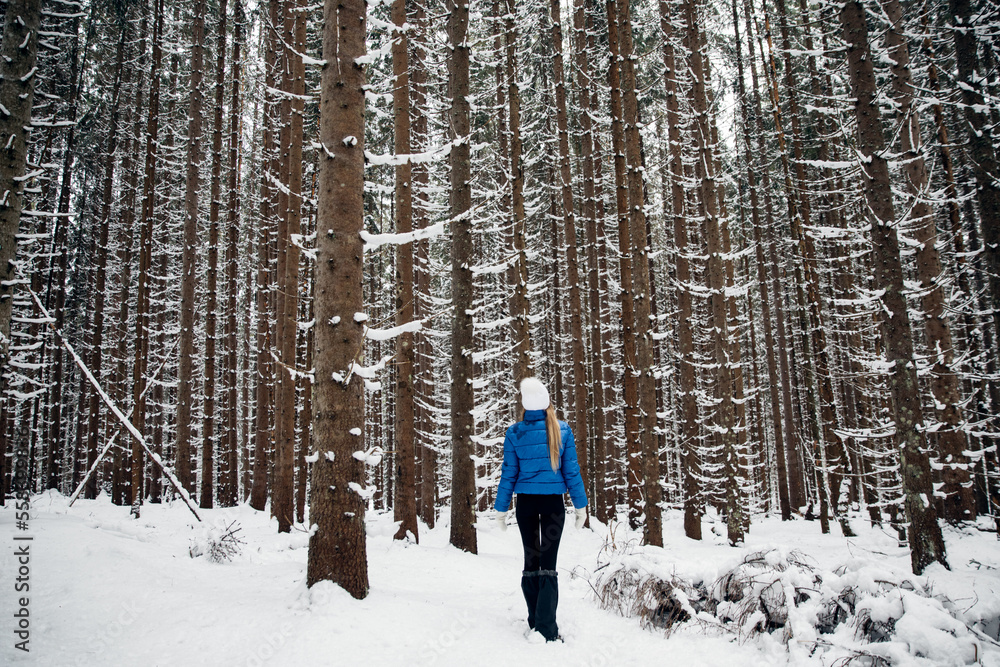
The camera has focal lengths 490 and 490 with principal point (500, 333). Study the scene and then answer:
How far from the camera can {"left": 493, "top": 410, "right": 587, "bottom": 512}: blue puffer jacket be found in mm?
4215

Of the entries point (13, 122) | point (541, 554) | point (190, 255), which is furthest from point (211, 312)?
point (541, 554)

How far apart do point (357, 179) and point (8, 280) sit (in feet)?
16.4

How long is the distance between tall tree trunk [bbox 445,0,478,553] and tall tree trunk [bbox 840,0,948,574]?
605 cm

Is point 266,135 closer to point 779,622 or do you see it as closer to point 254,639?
point 254,639

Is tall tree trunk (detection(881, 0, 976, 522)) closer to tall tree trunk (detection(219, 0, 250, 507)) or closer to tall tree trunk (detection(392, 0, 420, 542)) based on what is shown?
tall tree trunk (detection(392, 0, 420, 542))

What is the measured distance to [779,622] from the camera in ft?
13.6

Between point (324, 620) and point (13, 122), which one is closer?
point (324, 620)

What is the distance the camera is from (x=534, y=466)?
14.0 feet

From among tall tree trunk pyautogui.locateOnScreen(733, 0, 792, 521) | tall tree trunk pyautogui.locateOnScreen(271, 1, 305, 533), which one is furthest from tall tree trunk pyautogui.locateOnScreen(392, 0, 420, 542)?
tall tree trunk pyautogui.locateOnScreen(733, 0, 792, 521)

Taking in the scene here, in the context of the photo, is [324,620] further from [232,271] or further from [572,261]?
[232,271]

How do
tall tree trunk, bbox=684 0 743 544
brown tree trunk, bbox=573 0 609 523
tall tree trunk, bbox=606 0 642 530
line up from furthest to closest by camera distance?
brown tree trunk, bbox=573 0 609 523, tall tree trunk, bbox=684 0 743 544, tall tree trunk, bbox=606 0 642 530

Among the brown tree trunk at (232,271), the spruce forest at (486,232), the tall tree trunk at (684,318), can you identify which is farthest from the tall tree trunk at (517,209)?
the brown tree trunk at (232,271)

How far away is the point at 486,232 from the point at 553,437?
8.28 metres

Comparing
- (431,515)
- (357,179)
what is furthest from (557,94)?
(431,515)
